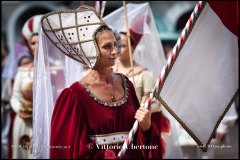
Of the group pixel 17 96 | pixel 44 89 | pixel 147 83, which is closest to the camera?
pixel 44 89

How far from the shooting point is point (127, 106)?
12.8 ft

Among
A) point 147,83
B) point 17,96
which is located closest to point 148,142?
point 147,83

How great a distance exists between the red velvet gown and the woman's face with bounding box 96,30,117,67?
0.72 feet

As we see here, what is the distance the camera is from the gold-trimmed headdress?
12.5 ft

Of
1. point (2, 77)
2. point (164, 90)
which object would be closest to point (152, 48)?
point (164, 90)

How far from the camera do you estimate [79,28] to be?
3842 millimetres

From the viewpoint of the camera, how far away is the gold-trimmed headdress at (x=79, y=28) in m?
3.80

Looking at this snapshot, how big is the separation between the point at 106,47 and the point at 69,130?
1.93 ft

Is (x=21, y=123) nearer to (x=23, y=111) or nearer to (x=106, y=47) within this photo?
(x=23, y=111)

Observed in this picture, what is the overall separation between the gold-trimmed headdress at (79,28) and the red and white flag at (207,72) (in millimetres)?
644

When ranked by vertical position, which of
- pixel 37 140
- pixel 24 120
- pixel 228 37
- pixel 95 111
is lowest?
pixel 24 120

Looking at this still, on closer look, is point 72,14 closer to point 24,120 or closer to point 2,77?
point 24,120

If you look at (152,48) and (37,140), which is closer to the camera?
(37,140)

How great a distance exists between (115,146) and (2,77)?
5170 millimetres
